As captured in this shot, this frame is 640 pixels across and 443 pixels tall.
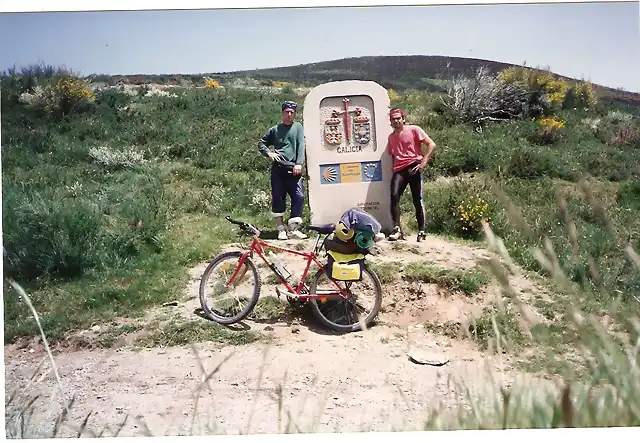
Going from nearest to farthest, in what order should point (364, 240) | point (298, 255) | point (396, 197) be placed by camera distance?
point (364, 240), point (298, 255), point (396, 197)

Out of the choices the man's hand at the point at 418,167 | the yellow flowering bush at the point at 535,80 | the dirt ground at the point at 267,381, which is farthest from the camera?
the man's hand at the point at 418,167

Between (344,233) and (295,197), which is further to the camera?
(295,197)

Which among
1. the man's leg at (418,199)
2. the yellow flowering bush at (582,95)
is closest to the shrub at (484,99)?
the yellow flowering bush at (582,95)

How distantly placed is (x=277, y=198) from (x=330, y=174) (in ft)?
1.89

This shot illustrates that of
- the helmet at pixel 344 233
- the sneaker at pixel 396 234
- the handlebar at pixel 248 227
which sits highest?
the handlebar at pixel 248 227

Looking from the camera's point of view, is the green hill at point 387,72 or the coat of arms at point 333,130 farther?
the coat of arms at point 333,130

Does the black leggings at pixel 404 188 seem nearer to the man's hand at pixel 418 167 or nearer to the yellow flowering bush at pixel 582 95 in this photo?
the man's hand at pixel 418 167

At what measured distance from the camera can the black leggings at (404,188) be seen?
A: 6117 millimetres

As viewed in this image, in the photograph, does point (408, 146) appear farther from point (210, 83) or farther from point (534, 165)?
point (210, 83)

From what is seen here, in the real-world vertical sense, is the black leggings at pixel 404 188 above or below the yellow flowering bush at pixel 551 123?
below

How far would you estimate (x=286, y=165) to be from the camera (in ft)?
19.8

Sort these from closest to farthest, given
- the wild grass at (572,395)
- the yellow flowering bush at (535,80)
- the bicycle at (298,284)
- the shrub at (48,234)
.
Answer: the wild grass at (572,395) → the shrub at (48,234) → the bicycle at (298,284) → the yellow flowering bush at (535,80)

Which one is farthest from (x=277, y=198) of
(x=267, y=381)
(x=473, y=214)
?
(x=473, y=214)

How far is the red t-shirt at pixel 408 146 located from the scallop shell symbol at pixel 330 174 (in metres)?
0.61
